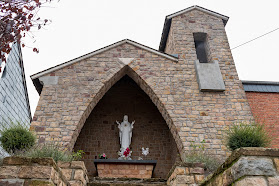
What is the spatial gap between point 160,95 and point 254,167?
17.1 ft

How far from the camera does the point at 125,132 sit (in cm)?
857

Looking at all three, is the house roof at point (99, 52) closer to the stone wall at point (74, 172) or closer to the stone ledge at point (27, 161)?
the stone wall at point (74, 172)

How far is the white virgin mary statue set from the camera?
27.3 feet

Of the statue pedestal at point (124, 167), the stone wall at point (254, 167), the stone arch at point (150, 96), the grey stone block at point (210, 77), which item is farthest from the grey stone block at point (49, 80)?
the stone wall at point (254, 167)

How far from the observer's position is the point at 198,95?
737 centimetres

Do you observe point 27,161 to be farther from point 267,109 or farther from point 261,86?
point 261,86

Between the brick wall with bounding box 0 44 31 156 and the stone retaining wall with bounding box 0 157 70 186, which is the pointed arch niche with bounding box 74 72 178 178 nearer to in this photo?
the brick wall with bounding box 0 44 31 156

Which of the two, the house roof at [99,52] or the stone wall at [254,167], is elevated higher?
the house roof at [99,52]

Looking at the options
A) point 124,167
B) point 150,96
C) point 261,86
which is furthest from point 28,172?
point 261,86

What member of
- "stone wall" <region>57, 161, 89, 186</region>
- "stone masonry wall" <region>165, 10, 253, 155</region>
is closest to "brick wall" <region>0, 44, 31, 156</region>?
"stone wall" <region>57, 161, 89, 186</region>

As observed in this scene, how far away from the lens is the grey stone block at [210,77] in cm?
740

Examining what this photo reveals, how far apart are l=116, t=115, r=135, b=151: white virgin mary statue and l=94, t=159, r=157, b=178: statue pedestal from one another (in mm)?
1713

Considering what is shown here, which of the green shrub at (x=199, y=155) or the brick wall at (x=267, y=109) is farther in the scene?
the brick wall at (x=267, y=109)

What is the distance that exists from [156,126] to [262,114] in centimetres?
374
